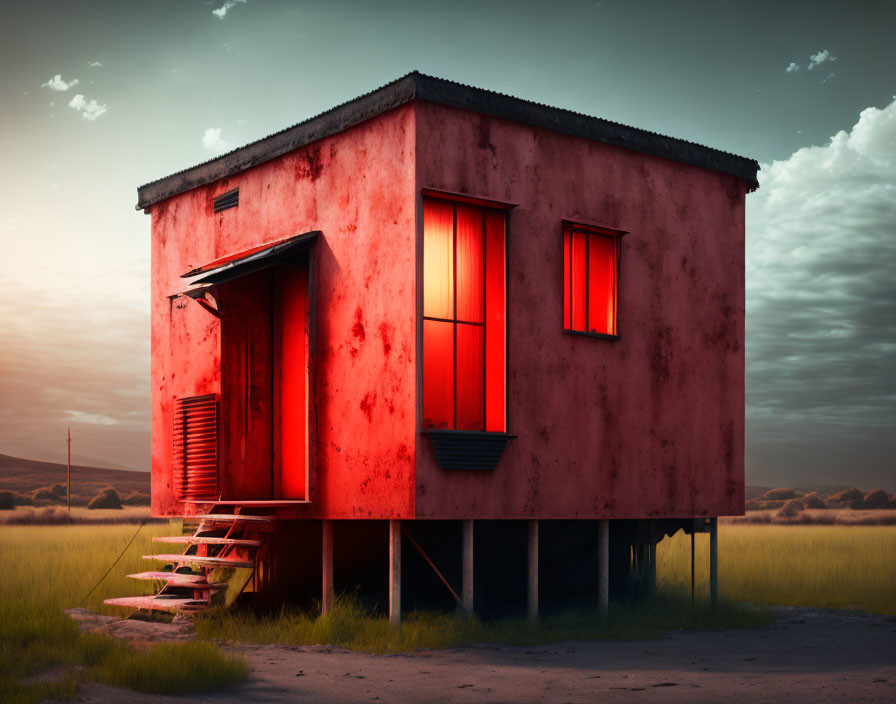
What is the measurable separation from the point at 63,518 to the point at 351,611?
32.6 m

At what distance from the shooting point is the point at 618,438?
47.3 ft

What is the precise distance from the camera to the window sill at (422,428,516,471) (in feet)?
40.1

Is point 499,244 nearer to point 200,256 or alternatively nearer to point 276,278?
point 276,278

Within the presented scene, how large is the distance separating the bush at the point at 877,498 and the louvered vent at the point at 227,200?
184ft

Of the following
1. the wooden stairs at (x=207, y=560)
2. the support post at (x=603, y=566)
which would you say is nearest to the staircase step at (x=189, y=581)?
the wooden stairs at (x=207, y=560)

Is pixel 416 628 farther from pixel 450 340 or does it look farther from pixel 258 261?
pixel 258 261

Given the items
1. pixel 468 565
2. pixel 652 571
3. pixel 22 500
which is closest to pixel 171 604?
pixel 468 565

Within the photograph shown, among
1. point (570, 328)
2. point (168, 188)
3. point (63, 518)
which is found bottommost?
point (63, 518)

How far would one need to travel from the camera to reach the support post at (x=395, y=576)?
12.5m

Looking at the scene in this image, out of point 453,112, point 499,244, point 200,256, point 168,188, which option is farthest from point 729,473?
point 168,188

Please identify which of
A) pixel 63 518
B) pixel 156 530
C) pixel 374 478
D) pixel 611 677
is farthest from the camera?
pixel 63 518

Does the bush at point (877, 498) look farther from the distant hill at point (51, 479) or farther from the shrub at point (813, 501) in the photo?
the distant hill at point (51, 479)

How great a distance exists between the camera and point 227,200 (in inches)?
623

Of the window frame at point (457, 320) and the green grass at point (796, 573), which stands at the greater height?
the window frame at point (457, 320)
